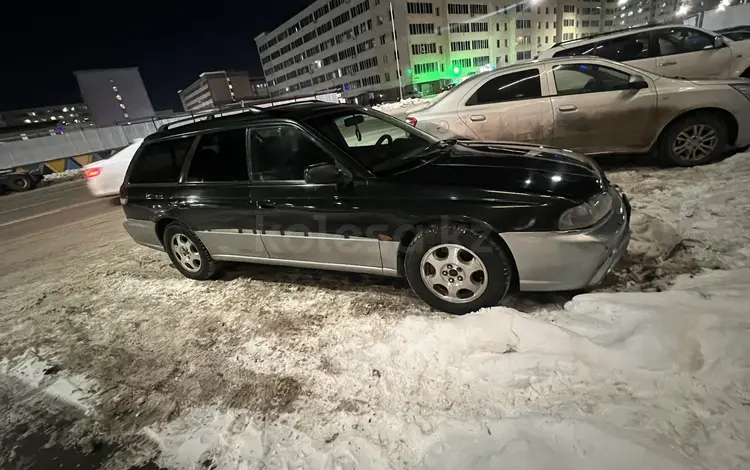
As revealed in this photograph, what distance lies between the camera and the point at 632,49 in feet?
24.4

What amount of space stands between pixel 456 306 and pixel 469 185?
3.12 feet

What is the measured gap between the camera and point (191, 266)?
4.41 meters

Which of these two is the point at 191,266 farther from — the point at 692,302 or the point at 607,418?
the point at 692,302

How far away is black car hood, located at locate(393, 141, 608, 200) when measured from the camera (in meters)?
2.62

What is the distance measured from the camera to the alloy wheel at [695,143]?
4.80 meters

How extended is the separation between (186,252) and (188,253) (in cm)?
4

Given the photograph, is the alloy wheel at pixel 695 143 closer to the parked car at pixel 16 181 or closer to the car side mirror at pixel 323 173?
the car side mirror at pixel 323 173

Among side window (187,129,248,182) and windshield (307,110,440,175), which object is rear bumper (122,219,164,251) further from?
windshield (307,110,440,175)

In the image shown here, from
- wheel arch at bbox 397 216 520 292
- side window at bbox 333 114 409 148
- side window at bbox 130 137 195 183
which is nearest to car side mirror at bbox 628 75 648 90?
side window at bbox 333 114 409 148

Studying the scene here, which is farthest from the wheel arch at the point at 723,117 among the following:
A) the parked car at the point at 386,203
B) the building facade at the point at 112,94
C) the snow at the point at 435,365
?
the building facade at the point at 112,94

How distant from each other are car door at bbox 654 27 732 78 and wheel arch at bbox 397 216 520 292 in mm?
6877

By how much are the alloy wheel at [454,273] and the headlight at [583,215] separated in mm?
625

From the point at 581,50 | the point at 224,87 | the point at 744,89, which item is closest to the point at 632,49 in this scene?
the point at 581,50

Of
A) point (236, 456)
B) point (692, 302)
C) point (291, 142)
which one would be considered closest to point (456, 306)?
point (692, 302)
